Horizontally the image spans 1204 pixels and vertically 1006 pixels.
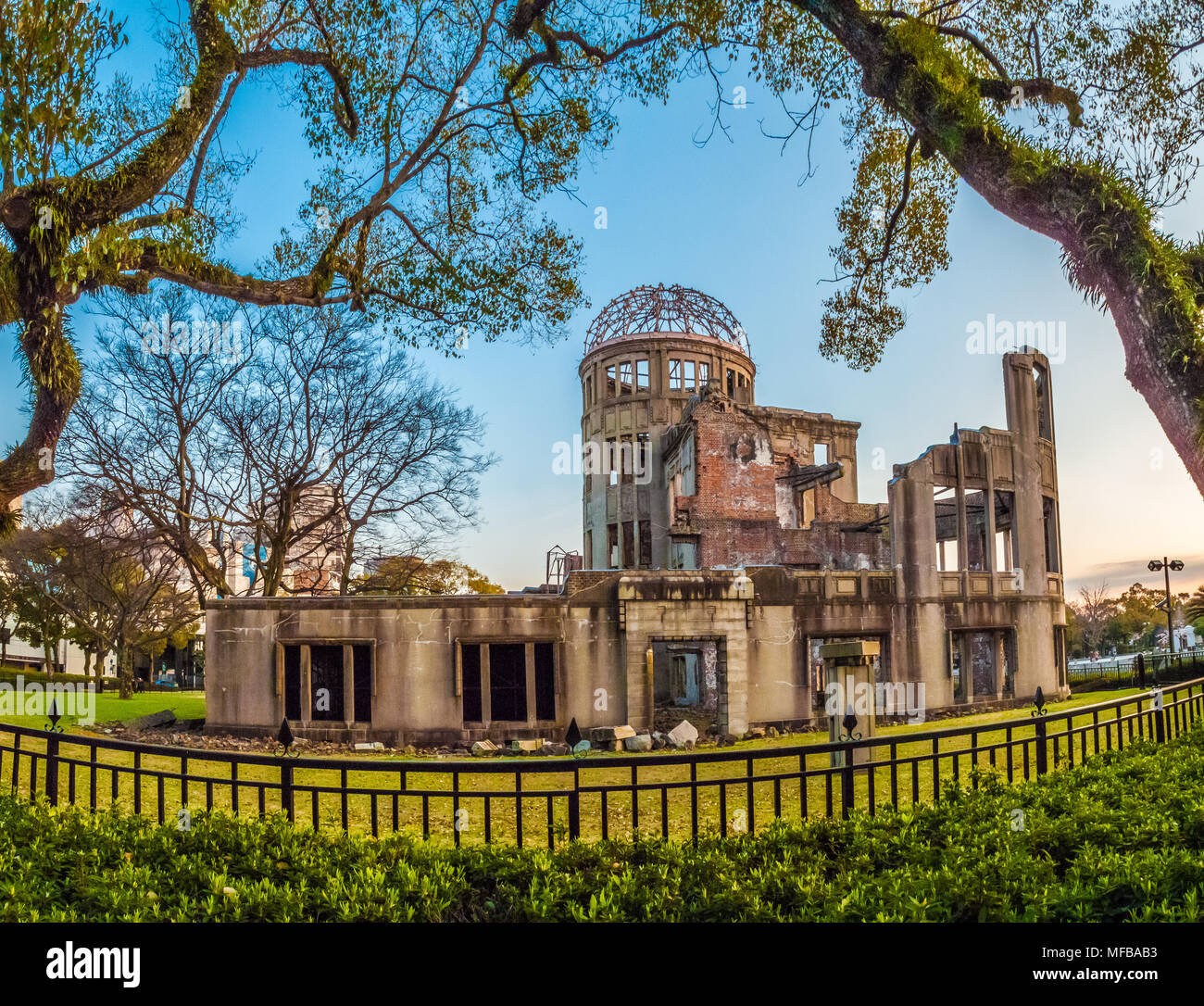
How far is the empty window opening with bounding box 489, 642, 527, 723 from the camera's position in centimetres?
1928

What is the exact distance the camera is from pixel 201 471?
2544 cm

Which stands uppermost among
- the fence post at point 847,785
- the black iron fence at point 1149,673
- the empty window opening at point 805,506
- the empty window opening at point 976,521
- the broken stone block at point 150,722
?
the empty window opening at point 805,506

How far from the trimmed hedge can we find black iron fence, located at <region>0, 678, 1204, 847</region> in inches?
15.0

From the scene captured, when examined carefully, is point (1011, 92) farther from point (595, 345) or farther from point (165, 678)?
point (165, 678)

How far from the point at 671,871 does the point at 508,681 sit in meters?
15.3

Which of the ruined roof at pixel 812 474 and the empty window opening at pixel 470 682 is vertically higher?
the ruined roof at pixel 812 474

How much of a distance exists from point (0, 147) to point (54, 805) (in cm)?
561

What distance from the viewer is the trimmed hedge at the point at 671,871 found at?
3969 millimetres

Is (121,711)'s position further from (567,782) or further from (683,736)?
(567,782)

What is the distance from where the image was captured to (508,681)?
765 inches

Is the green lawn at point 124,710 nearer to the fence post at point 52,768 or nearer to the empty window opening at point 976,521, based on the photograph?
the fence post at point 52,768

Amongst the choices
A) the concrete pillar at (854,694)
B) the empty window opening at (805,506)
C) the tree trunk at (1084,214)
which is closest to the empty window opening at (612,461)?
the empty window opening at (805,506)

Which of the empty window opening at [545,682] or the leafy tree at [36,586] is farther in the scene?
the leafy tree at [36,586]

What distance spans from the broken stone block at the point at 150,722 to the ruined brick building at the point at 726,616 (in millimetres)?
2573
